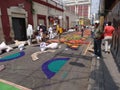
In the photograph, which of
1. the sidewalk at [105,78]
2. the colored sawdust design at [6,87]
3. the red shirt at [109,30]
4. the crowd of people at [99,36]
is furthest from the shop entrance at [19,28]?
the colored sawdust design at [6,87]

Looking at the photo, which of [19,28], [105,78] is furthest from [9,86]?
[19,28]

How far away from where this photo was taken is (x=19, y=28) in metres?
16.0

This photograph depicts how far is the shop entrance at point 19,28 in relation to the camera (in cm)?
1525

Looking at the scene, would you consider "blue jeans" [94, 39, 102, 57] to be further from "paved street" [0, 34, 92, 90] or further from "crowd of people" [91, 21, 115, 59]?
"paved street" [0, 34, 92, 90]

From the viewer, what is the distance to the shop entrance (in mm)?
15250

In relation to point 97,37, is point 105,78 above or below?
below

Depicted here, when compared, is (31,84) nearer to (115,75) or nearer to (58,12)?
(115,75)

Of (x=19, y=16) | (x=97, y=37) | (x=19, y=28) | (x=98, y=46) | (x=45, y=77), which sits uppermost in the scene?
(x=19, y=16)

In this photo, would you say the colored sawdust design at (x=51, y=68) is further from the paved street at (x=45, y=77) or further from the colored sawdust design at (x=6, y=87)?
the colored sawdust design at (x=6, y=87)

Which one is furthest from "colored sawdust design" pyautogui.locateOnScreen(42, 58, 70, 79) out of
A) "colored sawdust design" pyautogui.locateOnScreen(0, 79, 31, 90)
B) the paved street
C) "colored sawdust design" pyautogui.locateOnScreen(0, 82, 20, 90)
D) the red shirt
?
the red shirt

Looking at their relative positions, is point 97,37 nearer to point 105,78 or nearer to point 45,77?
point 105,78

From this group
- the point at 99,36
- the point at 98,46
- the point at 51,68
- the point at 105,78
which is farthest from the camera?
the point at 98,46

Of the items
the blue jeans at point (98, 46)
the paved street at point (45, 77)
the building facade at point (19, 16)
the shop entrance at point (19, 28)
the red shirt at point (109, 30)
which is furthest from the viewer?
the shop entrance at point (19, 28)

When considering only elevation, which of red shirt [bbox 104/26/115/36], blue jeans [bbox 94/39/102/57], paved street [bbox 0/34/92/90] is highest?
red shirt [bbox 104/26/115/36]
